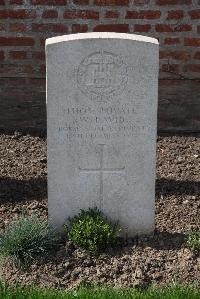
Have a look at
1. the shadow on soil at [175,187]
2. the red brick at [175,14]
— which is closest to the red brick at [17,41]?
the red brick at [175,14]

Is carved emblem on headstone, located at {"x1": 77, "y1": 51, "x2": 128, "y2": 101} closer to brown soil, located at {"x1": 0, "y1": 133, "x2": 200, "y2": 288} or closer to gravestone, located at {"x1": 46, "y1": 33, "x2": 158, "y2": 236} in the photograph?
gravestone, located at {"x1": 46, "y1": 33, "x2": 158, "y2": 236}

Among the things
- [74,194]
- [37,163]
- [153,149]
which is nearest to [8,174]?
[37,163]

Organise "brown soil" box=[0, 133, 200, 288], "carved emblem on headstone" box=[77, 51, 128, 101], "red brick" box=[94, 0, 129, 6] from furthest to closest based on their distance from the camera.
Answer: "red brick" box=[94, 0, 129, 6] → "carved emblem on headstone" box=[77, 51, 128, 101] → "brown soil" box=[0, 133, 200, 288]

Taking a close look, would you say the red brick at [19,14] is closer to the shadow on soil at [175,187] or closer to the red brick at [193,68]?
the red brick at [193,68]

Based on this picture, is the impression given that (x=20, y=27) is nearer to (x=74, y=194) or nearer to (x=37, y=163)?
(x=37, y=163)

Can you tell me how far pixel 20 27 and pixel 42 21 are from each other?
20 cm

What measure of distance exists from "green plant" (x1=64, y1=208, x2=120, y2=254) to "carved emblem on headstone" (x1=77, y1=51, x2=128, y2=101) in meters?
0.76

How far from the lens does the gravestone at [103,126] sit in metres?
4.36

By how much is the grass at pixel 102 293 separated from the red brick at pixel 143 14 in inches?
114

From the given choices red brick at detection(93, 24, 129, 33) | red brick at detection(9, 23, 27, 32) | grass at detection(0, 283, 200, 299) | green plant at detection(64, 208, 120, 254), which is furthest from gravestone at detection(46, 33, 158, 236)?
red brick at detection(9, 23, 27, 32)

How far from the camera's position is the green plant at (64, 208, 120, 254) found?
441cm

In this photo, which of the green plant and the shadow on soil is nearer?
the green plant

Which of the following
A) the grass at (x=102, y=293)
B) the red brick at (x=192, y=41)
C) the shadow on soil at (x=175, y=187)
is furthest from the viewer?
the red brick at (x=192, y=41)

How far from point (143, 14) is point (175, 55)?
46 centimetres
